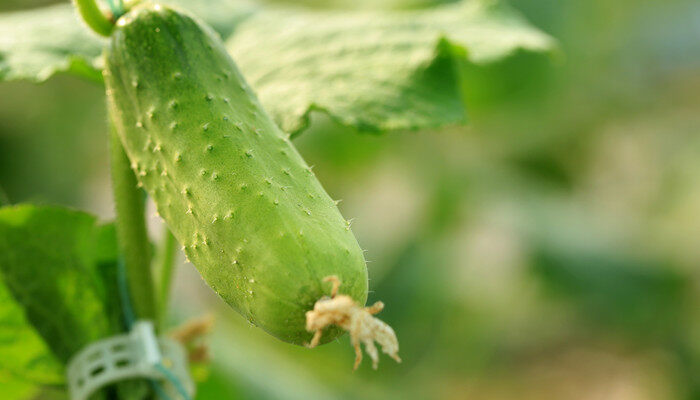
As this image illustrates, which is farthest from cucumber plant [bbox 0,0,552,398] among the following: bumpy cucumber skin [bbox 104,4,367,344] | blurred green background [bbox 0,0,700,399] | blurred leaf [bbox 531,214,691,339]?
blurred leaf [bbox 531,214,691,339]

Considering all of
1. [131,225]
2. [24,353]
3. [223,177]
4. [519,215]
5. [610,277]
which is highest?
[223,177]

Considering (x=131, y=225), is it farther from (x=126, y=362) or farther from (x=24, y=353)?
(x=24, y=353)

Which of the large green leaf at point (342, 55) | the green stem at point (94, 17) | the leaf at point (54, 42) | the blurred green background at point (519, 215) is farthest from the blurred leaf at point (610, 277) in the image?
the green stem at point (94, 17)

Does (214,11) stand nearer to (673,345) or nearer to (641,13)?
(673,345)

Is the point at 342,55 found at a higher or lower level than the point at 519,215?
higher

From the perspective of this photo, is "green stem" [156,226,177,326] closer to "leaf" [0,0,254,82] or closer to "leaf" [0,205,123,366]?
"leaf" [0,205,123,366]

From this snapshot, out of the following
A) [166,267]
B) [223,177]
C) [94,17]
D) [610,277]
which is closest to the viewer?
[223,177]

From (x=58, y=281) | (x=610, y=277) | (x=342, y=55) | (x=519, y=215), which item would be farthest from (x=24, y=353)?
(x=610, y=277)
